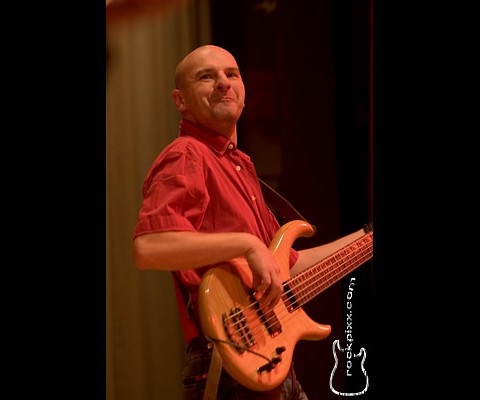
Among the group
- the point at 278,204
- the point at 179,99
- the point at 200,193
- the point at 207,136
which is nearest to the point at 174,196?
the point at 200,193

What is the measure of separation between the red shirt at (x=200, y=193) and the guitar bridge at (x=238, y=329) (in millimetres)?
126

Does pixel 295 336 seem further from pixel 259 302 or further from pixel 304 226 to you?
pixel 304 226

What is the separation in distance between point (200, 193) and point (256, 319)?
31 cm

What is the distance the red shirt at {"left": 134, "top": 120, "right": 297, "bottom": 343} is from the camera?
1284 mm

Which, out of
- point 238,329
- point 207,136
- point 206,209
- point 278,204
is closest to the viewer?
point 238,329

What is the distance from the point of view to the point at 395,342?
122 cm

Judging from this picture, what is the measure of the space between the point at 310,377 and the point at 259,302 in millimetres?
868

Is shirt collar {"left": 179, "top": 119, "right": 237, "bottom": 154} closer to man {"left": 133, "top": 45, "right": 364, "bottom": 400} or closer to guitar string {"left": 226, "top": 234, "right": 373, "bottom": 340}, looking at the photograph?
man {"left": 133, "top": 45, "right": 364, "bottom": 400}

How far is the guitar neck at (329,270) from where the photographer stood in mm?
1468

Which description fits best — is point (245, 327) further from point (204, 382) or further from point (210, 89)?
point (210, 89)

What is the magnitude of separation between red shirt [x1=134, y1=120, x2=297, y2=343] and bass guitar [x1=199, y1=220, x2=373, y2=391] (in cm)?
9

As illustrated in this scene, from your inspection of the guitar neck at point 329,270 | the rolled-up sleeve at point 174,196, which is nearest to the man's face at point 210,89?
the rolled-up sleeve at point 174,196

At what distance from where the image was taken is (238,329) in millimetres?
1272

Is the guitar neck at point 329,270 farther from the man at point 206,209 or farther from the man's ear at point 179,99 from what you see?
the man's ear at point 179,99
